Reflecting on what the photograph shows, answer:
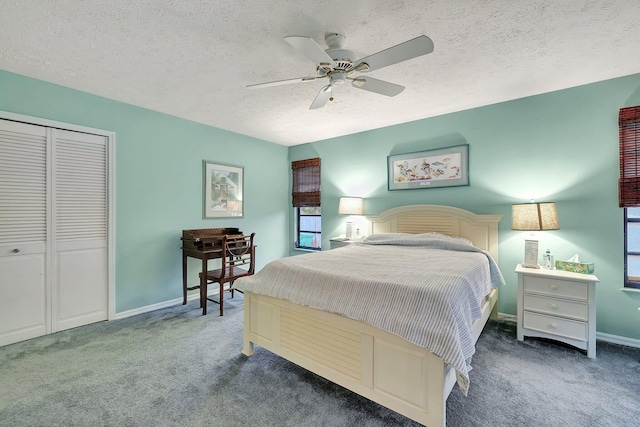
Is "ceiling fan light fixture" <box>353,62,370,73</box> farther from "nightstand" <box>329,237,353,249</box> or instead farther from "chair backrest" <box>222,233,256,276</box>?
"nightstand" <box>329,237,353,249</box>

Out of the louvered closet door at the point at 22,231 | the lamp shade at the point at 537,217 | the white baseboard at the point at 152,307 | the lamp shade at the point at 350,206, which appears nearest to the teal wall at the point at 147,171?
the white baseboard at the point at 152,307

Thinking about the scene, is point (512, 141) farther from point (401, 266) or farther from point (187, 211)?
point (187, 211)

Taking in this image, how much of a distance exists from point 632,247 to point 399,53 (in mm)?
3033

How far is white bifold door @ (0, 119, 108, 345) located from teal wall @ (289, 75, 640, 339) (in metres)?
3.97

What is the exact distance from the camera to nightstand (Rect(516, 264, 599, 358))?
2424 mm

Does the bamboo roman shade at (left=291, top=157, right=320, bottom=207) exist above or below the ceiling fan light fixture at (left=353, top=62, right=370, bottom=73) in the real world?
below

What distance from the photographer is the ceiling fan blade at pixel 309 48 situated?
167 centimetres

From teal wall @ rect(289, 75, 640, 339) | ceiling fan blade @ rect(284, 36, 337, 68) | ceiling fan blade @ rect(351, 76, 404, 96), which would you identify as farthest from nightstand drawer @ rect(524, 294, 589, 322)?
ceiling fan blade @ rect(284, 36, 337, 68)

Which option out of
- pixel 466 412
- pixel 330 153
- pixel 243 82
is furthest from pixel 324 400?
pixel 330 153

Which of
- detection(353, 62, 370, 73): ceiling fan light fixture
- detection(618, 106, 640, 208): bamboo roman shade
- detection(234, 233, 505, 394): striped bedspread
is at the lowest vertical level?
detection(234, 233, 505, 394): striped bedspread

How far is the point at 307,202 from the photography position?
5.24m

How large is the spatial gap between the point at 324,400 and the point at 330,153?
12.7 ft

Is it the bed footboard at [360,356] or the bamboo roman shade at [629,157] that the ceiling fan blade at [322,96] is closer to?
the bed footboard at [360,356]

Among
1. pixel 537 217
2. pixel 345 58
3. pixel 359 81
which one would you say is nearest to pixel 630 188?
pixel 537 217
